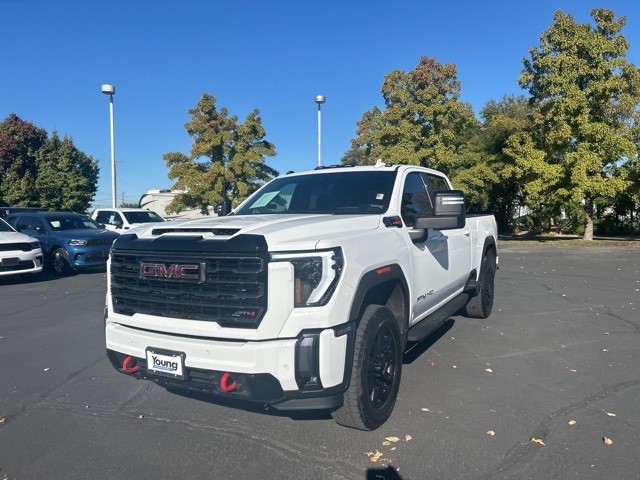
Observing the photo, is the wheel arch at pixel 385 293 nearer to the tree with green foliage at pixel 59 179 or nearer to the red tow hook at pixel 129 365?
the red tow hook at pixel 129 365

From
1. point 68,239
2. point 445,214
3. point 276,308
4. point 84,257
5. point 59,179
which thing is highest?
point 59,179

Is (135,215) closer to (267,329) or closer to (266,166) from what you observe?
(266,166)

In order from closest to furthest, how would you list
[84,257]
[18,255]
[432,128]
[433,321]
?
[433,321]
[18,255]
[84,257]
[432,128]

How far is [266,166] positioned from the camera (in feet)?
89.1

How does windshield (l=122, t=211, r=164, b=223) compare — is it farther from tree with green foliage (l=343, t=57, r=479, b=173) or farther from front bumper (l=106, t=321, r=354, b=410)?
front bumper (l=106, t=321, r=354, b=410)

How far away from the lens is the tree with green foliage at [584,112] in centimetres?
2127

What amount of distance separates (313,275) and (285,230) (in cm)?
35

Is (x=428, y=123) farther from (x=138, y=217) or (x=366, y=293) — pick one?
(x=366, y=293)

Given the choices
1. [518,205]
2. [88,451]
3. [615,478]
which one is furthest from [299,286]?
[518,205]

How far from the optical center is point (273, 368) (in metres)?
3.11

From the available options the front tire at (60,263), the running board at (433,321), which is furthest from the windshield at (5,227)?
the running board at (433,321)

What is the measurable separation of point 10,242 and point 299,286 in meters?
10.3

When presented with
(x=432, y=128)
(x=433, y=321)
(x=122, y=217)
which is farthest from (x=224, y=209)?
(x=432, y=128)

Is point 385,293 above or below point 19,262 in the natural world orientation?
above
